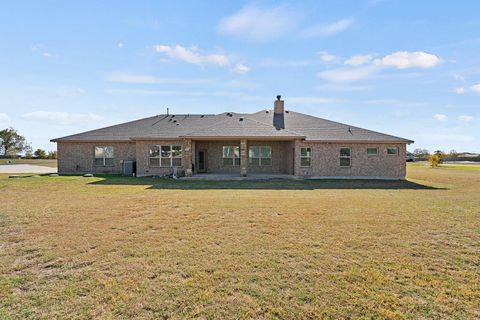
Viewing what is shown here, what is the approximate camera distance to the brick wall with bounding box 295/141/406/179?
18.2 m

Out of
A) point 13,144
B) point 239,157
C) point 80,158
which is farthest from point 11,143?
point 239,157

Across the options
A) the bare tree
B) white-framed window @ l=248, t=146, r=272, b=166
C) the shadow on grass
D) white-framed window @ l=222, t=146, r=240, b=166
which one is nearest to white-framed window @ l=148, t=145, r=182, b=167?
white-framed window @ l=222, t=146, r=240, b=166

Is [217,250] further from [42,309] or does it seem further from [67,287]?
[42,309]

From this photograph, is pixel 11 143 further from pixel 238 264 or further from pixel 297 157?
pixel 238 264

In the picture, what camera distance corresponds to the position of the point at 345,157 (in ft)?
60.3

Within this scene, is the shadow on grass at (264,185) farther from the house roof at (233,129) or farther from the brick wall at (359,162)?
the house roof at (233,129)

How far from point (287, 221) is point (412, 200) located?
5.98 metres

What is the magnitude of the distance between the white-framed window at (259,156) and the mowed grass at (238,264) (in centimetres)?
1280

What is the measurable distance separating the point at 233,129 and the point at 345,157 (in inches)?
302

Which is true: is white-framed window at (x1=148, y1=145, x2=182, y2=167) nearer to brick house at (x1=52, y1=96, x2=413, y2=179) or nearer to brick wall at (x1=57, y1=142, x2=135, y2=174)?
brick house at (x1=52, y1=96, x2=413, y2=179)

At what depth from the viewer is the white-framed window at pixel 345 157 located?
18.4m

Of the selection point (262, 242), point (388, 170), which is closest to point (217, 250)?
point (262, 242)

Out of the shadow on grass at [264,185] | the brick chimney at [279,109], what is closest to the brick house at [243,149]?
the brick chimney at [279,109]

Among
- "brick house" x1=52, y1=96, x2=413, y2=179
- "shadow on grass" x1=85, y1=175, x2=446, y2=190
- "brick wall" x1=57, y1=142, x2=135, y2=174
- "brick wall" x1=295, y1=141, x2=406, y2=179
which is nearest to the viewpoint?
"shadow on grass" x1=85, y1=175, x2=446, y2=190
